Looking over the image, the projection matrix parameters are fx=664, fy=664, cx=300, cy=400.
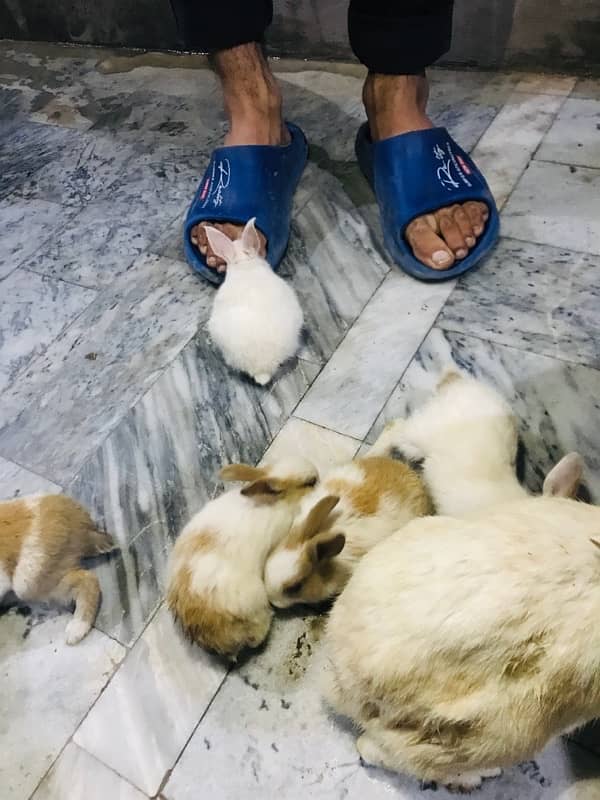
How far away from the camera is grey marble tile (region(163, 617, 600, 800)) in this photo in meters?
0.80

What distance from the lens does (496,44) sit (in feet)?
5.65

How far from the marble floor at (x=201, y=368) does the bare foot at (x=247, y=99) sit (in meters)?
0.15

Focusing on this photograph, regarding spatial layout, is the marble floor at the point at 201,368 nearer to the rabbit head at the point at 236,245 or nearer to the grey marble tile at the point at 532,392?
the grey marble tile at the point at 532,392

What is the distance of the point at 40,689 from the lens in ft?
3.05

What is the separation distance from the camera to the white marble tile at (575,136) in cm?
148

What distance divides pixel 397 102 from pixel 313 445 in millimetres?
779

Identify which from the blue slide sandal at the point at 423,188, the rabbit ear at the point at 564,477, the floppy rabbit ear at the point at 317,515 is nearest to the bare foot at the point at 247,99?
the blue slide sandal at the point at 423,188

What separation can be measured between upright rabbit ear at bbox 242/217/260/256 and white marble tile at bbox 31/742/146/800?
0.88 m

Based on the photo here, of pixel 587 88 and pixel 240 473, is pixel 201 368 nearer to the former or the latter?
pixel 240 473

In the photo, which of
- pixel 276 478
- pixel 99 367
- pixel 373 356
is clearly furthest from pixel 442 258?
pixel 99 367

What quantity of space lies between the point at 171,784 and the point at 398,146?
3.95 feet

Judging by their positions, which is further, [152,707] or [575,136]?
[575,136]

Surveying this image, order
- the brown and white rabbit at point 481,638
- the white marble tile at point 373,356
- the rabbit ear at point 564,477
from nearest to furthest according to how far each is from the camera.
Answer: the brown and white rabbit at point 481,638, the rabbit ear at point 564,477, the white marble tile at point 373,356

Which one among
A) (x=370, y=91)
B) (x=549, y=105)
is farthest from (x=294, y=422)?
(x=549, y=105)
